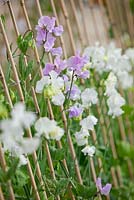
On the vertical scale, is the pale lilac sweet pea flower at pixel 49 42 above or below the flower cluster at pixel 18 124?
above

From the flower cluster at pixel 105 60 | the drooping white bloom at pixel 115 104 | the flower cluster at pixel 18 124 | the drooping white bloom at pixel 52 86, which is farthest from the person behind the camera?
the flower cluster at pixel 105 60

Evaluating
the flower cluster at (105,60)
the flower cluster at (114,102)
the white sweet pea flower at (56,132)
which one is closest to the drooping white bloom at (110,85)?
the flower cluster at (114,102)

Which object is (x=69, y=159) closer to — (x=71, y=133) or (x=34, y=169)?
(x=71, y=133)

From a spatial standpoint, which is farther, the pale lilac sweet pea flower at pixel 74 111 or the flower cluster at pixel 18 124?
the pale lilac sweet pea flower at pixel 74 111

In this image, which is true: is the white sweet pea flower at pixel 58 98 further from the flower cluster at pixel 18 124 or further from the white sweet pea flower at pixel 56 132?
the flower cluster at pixel 18 124

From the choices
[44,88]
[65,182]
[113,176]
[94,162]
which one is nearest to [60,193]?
[65,182]

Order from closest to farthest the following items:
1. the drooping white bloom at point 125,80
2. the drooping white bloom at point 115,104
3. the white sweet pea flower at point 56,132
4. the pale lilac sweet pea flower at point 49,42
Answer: the white sweet pea flower at point 56,132, the pale lilac sweet pea flower at point 49,42, the drooping white bloom at point 115,104, the drooping white bloom at point 125,80

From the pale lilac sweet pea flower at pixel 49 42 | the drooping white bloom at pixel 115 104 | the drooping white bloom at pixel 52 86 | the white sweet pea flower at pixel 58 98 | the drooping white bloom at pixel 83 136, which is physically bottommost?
the drooping white bloom at pixel 83 136

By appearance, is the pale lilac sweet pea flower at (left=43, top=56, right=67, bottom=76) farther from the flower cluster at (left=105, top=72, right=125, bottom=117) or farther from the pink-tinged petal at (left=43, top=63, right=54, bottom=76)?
the flower cluster at (left=105, top=72, right=125, bottom=117)

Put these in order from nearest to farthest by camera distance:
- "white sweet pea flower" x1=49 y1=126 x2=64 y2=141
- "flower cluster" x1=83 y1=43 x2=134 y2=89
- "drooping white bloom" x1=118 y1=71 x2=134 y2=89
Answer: "white sweet pea flower" x1=49 y1=126 x2=64 y2=141 → "flower cluster" x1=83 y1=43 x2=134 y2=89 → "drooping white bloom" x1=118 y1=71 x2=134 y2=89

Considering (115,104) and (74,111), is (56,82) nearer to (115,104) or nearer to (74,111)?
(74,111)

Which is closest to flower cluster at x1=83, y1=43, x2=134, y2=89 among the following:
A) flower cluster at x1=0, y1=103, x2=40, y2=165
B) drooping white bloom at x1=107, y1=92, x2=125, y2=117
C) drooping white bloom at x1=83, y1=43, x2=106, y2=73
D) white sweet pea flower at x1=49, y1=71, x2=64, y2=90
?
drooping white bloom at x1=83, y1=43, x2=106, y2=73
